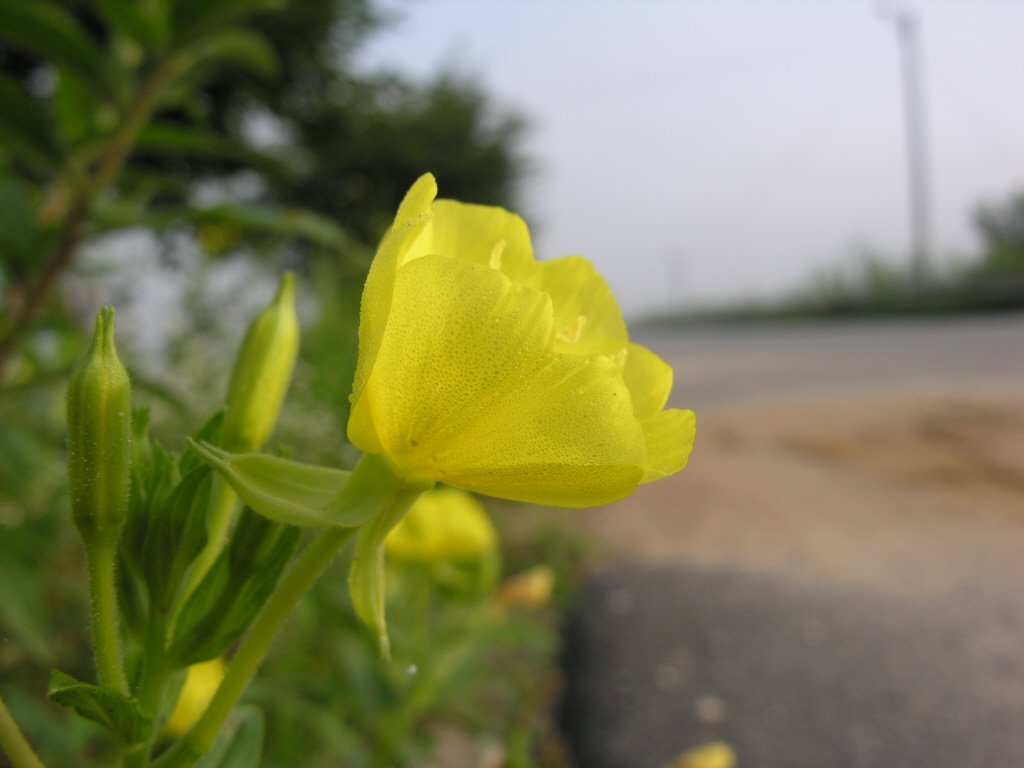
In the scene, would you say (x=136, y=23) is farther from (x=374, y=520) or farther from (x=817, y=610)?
(x=817, y=610)

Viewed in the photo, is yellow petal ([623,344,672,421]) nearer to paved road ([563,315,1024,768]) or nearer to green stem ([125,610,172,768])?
green stem ([125,610,172,768])

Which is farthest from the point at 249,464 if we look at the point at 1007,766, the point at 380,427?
the point at 1007,766

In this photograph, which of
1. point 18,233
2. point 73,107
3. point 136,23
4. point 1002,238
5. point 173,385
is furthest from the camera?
point 1002,238

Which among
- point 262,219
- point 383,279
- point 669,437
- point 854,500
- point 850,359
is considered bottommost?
point 850,359

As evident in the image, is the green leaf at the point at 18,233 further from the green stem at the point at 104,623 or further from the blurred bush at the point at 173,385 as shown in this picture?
the green stem at the point at 104,623

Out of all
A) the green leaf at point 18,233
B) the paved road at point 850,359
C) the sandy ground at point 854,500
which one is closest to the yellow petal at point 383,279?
Result: the green leaf at point 18,233

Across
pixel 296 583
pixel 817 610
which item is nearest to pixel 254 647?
pixel 296 583

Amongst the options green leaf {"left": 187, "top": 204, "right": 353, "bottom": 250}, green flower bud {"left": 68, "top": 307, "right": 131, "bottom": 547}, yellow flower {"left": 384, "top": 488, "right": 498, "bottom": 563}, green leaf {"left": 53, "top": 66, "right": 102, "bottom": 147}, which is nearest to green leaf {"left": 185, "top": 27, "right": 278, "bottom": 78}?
green leaf {"left": 53, "top": 66, "right": 102, "bottom": 147}

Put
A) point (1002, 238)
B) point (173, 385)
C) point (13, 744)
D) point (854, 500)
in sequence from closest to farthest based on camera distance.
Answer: point (13, 744)
point (173, 385)
point (854, 500)
point (1002, 238)
